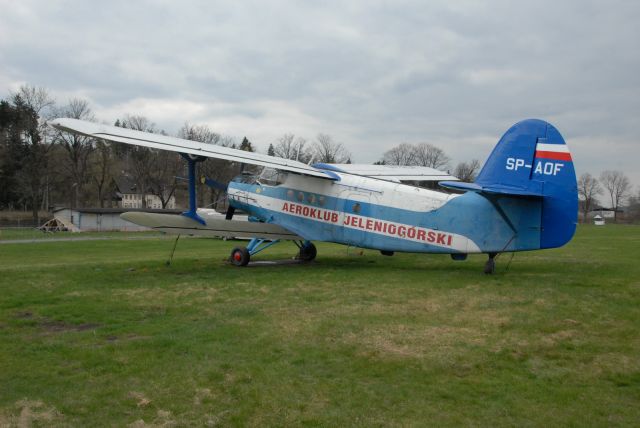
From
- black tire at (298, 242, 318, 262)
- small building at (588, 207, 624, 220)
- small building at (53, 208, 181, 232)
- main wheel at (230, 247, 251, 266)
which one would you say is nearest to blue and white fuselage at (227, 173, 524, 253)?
black tire at (298, 242, 318, 262)

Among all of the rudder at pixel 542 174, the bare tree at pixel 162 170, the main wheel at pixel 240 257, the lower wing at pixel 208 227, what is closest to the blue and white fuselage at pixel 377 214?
the rudder at pixel 542 174

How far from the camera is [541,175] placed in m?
11.3

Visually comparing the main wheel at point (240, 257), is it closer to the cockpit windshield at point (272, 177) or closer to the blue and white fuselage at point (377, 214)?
the blue and white fuselage at point (377, 214)

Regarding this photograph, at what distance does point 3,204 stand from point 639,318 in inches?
2993

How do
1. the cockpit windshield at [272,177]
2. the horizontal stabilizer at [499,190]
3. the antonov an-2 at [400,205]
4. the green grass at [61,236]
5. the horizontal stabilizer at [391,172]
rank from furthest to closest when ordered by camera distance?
the green grass at [61,236]
the horizontal stabilizer at [391,172]
the cockpit windshield at [272,177]
the antonov an-2 at [400,205]
the horizontal stabilizer at [499,190]

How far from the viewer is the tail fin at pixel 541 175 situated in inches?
436

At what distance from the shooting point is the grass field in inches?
181

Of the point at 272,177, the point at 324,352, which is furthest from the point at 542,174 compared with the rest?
the point at 272,177

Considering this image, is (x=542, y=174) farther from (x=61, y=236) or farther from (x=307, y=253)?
(x=61, y=236)

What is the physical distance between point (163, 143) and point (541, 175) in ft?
31.2

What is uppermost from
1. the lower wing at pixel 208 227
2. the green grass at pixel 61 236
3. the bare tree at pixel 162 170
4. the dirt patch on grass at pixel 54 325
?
the bare tree at pixel 162 170

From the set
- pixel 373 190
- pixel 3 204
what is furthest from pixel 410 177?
pixel 3 204

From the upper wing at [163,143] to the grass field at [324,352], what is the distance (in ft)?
11.8

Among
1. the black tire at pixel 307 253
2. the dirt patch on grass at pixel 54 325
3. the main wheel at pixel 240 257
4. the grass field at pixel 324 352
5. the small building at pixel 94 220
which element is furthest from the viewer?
the small building at pixel 94 220
